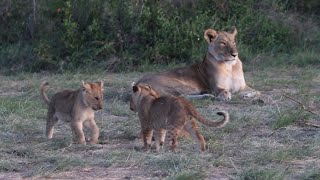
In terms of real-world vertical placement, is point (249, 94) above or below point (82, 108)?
below

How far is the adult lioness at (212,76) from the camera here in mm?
11133

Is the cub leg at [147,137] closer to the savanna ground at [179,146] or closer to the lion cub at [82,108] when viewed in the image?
the savanna ground at [179,146]

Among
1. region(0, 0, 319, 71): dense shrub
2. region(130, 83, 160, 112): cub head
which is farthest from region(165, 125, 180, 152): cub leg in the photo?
region(0, 0, 319, 71): dense shrub

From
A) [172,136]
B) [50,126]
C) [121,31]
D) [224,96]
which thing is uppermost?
[172,136]

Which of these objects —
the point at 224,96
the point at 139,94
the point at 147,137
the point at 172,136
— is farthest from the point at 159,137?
the point at 224,96

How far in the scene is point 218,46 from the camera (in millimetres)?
11172

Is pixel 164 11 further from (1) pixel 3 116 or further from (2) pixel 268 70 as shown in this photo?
(1) pixel 3 116

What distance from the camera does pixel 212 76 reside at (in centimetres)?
1125

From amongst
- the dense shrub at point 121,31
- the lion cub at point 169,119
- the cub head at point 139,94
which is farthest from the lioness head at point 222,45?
the lion cub at point 169,119

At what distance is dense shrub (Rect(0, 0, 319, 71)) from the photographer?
14.2 m

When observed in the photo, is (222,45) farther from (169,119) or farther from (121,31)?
(169,119)

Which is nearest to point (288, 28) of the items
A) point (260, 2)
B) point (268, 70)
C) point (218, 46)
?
point (260, 2)

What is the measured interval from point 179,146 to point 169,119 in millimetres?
325

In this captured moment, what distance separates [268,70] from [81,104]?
5974 millimetres
